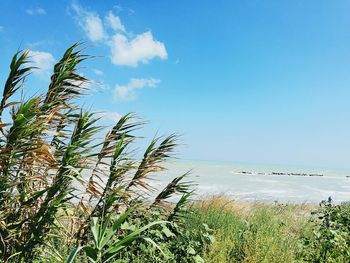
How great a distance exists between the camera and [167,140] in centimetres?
655

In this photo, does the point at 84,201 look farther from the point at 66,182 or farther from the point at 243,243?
the point at 243,243

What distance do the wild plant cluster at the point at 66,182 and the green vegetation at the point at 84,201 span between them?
14 mm

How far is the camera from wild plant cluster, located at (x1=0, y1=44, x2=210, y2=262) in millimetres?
4148

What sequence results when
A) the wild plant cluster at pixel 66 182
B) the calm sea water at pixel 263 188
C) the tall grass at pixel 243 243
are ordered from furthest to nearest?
the calm sea water at pixel 263 188 < the tall grass at pixel 243 243 < the wild plant cluster at pixel 66 182

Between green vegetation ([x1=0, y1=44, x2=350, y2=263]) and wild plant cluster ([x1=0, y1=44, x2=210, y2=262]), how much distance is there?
0.01 m

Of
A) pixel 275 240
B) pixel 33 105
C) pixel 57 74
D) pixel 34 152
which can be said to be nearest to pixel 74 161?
pixel 34 152

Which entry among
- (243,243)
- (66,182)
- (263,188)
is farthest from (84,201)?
(263,188)

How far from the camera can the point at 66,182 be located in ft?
14.6

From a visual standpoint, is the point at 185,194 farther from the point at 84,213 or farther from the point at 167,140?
the point at 84,213

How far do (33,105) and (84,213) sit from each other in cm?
165

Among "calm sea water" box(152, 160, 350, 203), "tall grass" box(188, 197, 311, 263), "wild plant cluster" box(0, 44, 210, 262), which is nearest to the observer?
"wild plant cluster" box(0, 44, 210, 262)

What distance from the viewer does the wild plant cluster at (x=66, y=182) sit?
4148mm

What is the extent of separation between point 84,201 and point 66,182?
1.23 metres

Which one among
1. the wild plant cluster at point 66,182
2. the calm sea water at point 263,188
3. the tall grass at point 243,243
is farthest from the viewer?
the calm sea water at point 263,188
